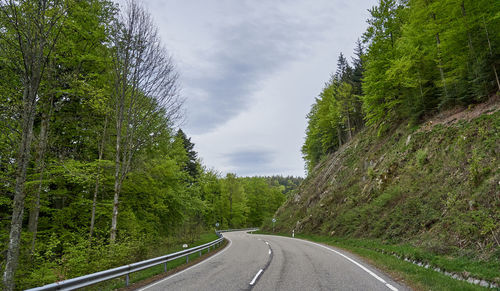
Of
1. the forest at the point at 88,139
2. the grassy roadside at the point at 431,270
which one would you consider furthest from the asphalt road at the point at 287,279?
the forest at the point at 88,139

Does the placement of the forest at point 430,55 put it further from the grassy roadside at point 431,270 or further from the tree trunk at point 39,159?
the tree trunk at point 39,159

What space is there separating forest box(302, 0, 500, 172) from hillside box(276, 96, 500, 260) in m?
1.70

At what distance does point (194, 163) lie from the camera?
42.6m

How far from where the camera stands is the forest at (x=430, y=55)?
1669 centimetres

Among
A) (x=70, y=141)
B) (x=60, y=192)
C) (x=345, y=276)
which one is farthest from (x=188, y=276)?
(x=70, y=141)

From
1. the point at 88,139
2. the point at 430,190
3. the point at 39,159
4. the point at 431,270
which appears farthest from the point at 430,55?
the point at 39,159

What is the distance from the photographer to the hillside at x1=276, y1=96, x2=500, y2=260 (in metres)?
9.53

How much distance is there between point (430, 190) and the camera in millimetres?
14070

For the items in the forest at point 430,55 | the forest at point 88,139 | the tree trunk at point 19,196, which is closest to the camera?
the tree trunk at point 19,196

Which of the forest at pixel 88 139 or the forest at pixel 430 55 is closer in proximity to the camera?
the forest at pixel 88 139

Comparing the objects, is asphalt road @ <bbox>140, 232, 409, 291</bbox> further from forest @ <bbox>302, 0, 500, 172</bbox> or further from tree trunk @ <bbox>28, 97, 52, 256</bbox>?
forest @ <bbox>302, 0, 500, 172</bbox>

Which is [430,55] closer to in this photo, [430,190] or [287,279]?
[430,190]

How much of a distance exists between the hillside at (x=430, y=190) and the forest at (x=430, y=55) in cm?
170

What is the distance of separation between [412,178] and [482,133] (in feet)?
15.1
